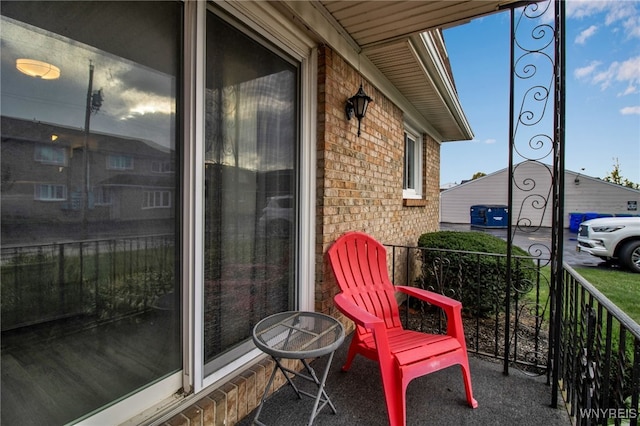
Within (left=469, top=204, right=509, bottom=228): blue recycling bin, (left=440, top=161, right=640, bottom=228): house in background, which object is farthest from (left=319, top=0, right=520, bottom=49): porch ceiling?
(left=469, top=204, right=509, bottom=228): blue recycling bin

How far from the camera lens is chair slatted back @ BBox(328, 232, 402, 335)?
7.57ft

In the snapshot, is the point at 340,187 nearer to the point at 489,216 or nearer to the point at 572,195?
the point at 489,216

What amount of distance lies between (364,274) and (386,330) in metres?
0.48

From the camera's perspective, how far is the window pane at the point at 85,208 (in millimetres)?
971

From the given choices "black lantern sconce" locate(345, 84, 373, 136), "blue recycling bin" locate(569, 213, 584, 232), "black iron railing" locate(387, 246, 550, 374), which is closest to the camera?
"black lantern sconce" locate(345, 84, 373, 136)

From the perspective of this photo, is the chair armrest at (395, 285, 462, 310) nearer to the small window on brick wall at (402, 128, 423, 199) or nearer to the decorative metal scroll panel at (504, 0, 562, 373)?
the decorative metal scroll panel at (504, 0, 562, 373)

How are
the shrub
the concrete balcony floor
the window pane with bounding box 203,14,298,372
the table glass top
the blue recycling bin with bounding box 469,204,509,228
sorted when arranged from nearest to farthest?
the table glass top < the window pane with bounding box 203,14,298,372 < the concrete balcony floor < the shrub < the blue recycling bin with bounding box 469,204,509,228

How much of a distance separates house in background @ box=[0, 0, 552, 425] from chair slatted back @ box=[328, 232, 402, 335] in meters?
0.14

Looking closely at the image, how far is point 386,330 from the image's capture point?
2.14 meters

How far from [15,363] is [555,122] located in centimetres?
290

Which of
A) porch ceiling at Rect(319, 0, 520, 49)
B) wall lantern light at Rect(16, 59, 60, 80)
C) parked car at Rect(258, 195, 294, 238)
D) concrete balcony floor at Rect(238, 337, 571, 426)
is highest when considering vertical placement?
porch ceiling at Rect(319, 0, 520, 49)

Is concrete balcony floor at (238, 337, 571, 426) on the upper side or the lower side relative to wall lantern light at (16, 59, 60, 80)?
lower

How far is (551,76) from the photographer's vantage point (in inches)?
76.2

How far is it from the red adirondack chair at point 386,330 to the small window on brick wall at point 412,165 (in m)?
2.66
